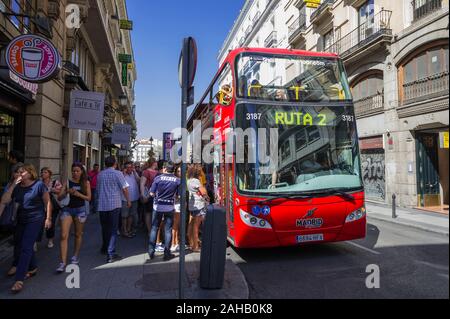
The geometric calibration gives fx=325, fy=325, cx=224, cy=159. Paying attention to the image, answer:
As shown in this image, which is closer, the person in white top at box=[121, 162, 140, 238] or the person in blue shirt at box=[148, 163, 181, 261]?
the person in blue shirt at box=[148, 163, 181, 261]

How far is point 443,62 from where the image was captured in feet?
5.73

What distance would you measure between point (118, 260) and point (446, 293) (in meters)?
5.25

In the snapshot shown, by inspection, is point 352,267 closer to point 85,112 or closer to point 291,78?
point 291,78

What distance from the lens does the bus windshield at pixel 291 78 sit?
5957 millimetres

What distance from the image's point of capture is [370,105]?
51.4 feet

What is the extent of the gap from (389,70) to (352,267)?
6990 mm

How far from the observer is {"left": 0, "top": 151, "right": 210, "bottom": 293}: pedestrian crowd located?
4.59 m

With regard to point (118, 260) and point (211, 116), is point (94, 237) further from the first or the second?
point (211, 116)

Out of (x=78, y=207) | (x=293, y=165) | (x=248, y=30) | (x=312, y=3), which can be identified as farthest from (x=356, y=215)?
(x=248, y=30)

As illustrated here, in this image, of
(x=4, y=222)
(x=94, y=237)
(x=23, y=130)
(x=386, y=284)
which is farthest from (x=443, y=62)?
(x=23, y=130)

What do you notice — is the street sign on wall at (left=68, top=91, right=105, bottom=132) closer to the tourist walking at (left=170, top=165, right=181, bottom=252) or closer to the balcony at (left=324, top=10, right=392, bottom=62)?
the tourist walking at (left=170, top=165, right=181, bottom=252)

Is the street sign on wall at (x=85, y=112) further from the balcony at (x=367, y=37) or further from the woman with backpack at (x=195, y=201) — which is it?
the balcony at (x=367, y=37)

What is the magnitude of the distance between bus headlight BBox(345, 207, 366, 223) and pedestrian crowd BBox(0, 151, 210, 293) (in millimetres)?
A: 2621

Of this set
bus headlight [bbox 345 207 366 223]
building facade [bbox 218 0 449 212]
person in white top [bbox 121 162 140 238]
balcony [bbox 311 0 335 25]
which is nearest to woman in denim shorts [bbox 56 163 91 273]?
person in white top [bbox 121 162 140 238]
